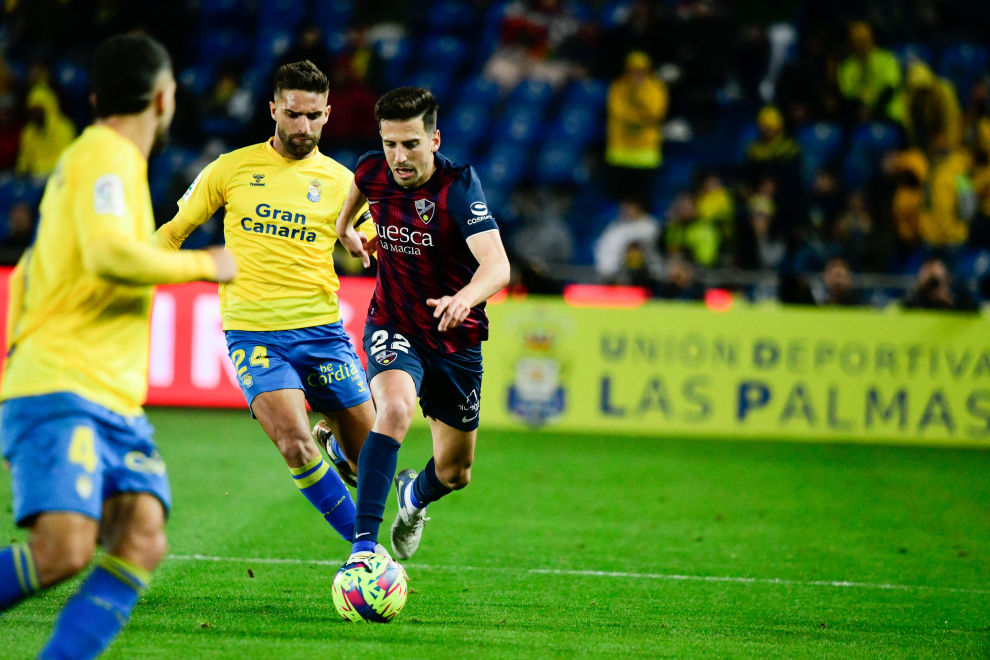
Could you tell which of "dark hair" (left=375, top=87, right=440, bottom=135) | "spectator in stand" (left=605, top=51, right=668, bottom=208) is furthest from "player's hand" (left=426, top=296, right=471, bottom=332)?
"spectator in stand" (left=605, top=51, right=668, bottom=208)

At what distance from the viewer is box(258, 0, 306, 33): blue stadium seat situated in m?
18.5

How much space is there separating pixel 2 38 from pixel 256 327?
1498 cm

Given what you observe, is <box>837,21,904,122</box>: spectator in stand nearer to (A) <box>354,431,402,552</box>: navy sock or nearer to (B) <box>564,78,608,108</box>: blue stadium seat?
(B) <box>564,78,608,108</box>: blue stadium seat

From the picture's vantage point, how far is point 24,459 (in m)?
A: 3.42

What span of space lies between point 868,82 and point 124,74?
1386cm

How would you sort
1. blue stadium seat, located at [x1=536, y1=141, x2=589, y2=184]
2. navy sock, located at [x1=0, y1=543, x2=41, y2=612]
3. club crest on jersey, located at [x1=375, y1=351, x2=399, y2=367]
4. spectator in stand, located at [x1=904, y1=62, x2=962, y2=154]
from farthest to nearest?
blue stadium seat, located at [x1=536, y1=141, x2=589, y2=184] < spectator in stand, located at [x1=904, y1=62, x2=962, y2=154] < club crest on jersey, located at [x1=375, y1=351, x2=399, y2=367] < navy sock, located at [x1=0, y1=543, x2=41, y2=612]

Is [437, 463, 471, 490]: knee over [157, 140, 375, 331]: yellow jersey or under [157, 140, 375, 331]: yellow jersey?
under

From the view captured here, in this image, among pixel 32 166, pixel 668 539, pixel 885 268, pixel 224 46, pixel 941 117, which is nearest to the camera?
pixel 668 539

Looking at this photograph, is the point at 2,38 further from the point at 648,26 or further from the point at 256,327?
the point at 256,327

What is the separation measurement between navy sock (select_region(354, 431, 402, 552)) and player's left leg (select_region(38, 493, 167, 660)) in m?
1.52

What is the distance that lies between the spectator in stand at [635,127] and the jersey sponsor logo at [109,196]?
12.2 m

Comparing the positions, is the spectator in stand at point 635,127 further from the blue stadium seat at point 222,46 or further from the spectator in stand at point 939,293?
the blue stadium seat at point 222,46

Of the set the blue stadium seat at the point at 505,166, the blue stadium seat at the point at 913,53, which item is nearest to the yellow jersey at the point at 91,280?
the blue stadium seat at the point at 505,166

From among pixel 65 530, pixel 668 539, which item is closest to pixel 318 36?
pixel 668 539
